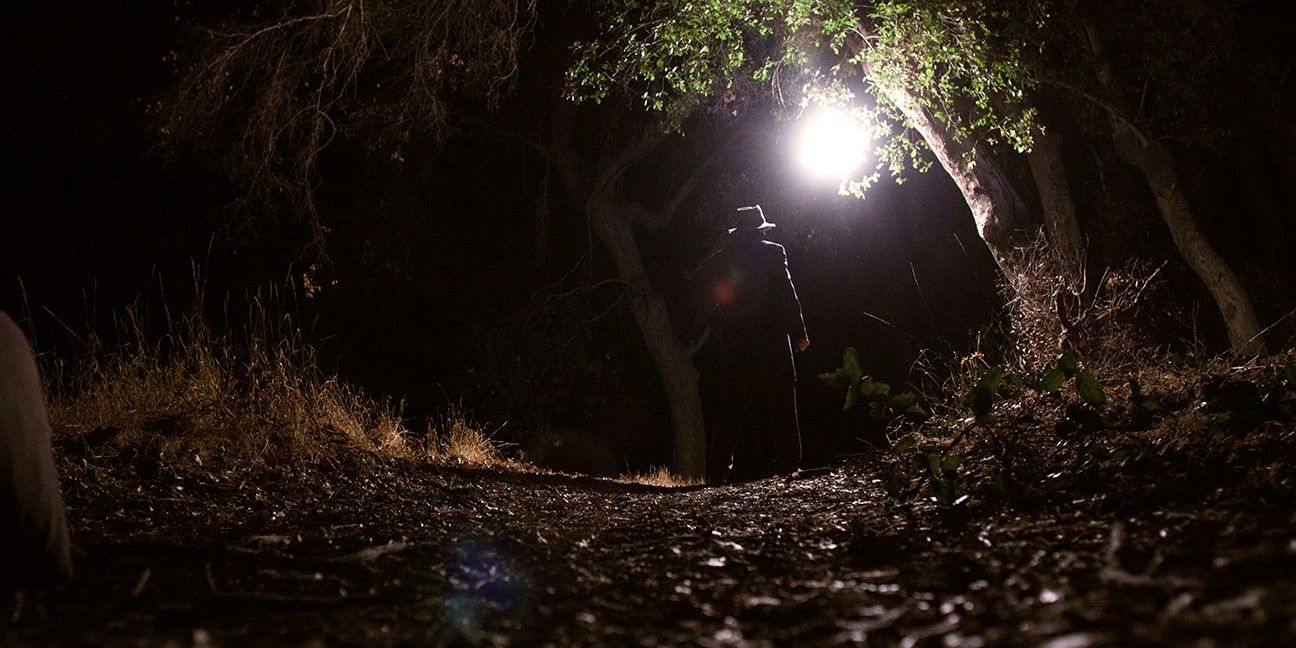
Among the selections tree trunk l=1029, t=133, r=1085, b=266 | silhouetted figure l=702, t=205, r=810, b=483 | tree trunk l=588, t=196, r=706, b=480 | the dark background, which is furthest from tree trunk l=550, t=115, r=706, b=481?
tree trunk l=1029, t=133, r=1085, b=266

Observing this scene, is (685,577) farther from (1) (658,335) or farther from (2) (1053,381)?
(1) (658,335)

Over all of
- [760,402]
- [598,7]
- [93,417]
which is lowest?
[760,402]

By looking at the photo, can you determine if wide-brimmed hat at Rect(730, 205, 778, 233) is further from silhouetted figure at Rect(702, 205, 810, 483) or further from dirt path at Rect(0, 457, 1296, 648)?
dirt path at Rect(0, 457, 1296, 648)

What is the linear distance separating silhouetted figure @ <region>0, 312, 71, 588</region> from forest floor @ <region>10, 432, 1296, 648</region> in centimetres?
15

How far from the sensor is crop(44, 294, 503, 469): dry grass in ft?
19.6

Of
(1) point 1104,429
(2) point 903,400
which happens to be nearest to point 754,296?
(2) point 903,400

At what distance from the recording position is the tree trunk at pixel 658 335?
52.3ft

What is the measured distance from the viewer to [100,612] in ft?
8.58

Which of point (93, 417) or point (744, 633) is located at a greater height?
point (93, 417)

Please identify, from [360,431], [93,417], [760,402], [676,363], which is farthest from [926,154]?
[93,417]

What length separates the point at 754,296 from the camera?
930cm

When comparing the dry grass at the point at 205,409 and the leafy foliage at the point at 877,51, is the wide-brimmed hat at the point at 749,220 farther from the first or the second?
the dry grass at the point at 205,409

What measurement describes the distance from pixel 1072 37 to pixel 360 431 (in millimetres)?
7384

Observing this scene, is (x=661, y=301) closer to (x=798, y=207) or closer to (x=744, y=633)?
(x=798, y=207)
